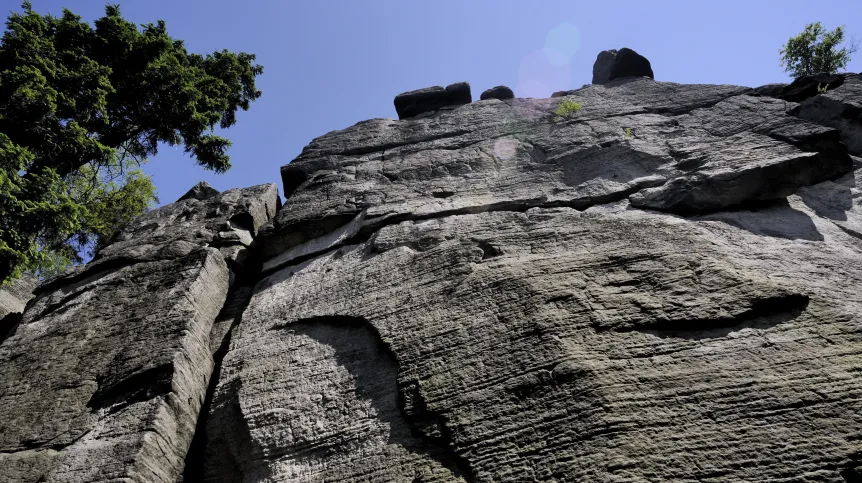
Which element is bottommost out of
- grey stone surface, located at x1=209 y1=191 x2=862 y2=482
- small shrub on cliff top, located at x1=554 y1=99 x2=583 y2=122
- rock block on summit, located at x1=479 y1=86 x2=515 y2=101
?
grey stone surface, located at x1=209 y1=191 x2=862 y2=482

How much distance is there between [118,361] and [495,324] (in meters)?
4.81

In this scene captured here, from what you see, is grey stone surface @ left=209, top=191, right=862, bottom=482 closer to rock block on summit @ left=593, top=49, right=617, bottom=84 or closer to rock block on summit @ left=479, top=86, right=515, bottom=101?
rock block on summit @ left=479, top=86, right=515, bottom=101

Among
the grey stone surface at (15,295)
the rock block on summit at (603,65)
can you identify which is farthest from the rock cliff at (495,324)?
the rock block on summit at (603,65)

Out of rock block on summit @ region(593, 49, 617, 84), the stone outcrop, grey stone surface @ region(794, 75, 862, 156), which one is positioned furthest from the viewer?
rock block on summit @ region(593, 49, 617, 84)

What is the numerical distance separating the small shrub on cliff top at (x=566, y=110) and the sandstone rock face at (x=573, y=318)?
3.72 feet

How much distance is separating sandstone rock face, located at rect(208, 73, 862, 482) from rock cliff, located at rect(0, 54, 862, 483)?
0.09ft

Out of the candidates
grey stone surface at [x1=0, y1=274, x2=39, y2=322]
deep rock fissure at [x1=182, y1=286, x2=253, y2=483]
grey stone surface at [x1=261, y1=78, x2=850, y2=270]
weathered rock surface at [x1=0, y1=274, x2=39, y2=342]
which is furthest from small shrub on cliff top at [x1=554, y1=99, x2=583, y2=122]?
grey stone surface at [x1=0, y1=274, x2=39, y2=322]

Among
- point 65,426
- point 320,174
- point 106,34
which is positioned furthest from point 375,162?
point 106,34

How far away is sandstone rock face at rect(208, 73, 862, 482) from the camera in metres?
5.09

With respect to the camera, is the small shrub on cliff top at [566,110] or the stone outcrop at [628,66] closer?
the small shrub on cliff top at [566,110]

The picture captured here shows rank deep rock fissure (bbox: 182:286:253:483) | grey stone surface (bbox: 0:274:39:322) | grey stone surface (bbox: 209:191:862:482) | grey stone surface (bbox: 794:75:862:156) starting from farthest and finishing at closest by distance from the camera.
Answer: grey stone surface (bbox: 0:274:39:322), grey stone surface (bbox: 794:75:862:156), deep rock fissure (bbox: 182:286:253:483), grey stone surface (bbox: 209:191:862:482)

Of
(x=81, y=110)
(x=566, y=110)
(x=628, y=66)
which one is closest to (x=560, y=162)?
(x=566, y=110)

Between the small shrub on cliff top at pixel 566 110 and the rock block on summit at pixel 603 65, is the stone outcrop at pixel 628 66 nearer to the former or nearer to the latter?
the rock block on summit at pixel 603 65

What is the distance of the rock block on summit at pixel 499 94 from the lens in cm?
1452
